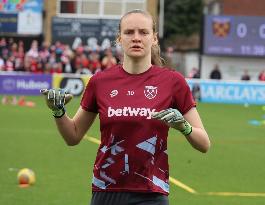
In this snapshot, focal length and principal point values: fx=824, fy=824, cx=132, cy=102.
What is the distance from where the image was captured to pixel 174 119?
478 cm

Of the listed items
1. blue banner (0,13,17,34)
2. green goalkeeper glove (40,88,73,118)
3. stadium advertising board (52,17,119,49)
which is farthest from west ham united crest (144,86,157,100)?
stadium advertising board (52,17,119,49)

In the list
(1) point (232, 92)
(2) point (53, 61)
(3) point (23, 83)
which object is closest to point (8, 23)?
(2) point (53, 61)

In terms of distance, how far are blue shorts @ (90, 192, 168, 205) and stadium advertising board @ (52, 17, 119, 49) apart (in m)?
38.7

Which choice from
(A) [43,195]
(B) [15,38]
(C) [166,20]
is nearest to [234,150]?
(A) [43,195]

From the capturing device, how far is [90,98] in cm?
530

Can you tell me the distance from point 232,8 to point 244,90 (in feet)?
84.2

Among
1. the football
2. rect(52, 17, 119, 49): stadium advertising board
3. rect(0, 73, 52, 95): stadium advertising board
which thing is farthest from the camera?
rect(52, 17, 119, 49): stadium advertising board

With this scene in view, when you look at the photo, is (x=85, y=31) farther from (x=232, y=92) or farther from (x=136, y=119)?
(x=136, y=119)

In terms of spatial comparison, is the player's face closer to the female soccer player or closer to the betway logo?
the female soccer player

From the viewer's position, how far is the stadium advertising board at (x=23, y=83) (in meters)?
32.6

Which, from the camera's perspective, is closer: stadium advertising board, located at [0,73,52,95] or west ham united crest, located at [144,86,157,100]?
west ham united crest, located at [144,86,157,100]

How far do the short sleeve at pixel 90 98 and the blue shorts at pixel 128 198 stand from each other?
0.58 meters

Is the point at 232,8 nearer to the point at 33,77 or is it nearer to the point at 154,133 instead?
the point at 33,77

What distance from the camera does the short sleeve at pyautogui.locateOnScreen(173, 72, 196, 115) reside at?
5.16m
